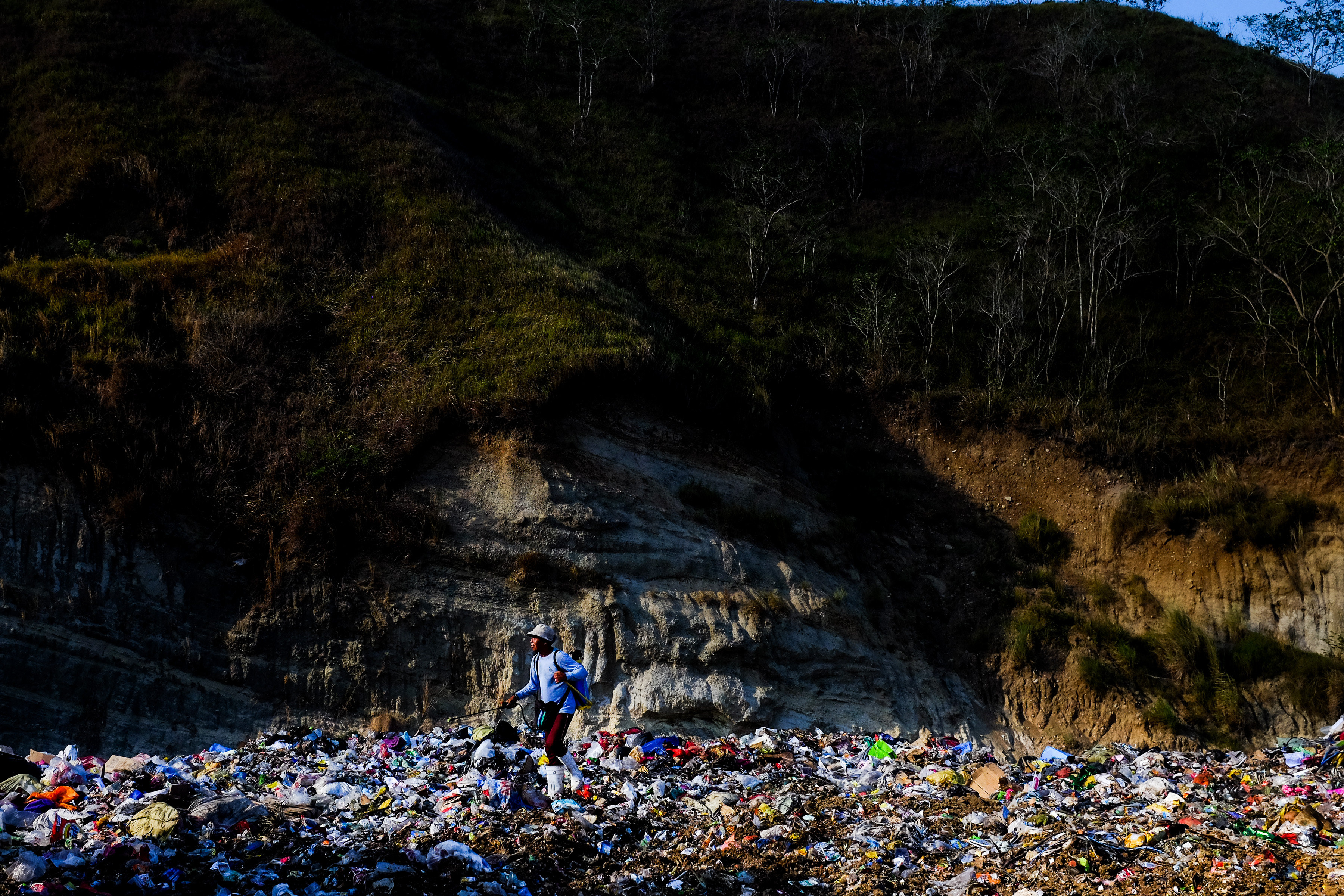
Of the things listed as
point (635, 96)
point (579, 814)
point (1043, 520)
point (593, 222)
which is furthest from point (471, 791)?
point (635, 96)

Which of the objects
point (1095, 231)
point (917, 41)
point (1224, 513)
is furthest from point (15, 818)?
point (917, 41)

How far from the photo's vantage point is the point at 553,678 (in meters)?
8.62

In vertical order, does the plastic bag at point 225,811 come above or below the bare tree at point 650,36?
below

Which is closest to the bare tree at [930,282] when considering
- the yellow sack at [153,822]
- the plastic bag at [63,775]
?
the plastic bag at [63,775]

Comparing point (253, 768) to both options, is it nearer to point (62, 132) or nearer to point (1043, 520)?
point (1043, 520)

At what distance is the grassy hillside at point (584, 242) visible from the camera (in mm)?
14367

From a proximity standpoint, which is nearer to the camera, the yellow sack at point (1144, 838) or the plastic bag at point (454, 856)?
the plastic bag at point (454, 856)

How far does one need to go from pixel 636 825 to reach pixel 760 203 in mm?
23280

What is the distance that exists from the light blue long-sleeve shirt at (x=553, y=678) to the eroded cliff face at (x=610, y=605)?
435 mm

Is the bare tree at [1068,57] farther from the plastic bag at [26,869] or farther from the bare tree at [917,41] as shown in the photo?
the plastic bag at [26,869]

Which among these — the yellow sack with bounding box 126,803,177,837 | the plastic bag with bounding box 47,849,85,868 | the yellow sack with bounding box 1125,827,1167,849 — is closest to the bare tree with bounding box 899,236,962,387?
the yellow sack with bounding box 1125,827,1167,849

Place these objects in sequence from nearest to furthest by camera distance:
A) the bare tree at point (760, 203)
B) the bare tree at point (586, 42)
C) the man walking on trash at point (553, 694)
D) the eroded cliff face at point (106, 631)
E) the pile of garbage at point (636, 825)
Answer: the pile of garbage at point (636, 825)
the man walking on trash at point (553, 694)
the eroded cliff face at point (106, 631)
the bare tree at point (760, 203)
the bare tree at point (586, 42)

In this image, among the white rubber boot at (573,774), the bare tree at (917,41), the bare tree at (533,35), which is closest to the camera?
the white rubber boot at (573,774)

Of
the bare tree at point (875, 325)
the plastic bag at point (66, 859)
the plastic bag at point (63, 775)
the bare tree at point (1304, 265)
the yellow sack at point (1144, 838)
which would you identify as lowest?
the plastic bag at point (63, 775)
